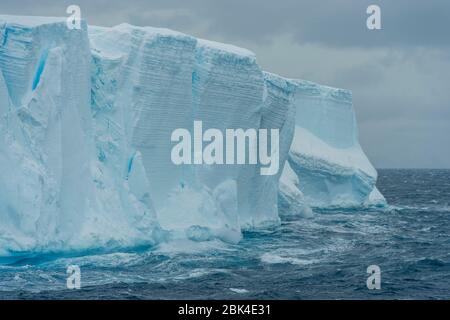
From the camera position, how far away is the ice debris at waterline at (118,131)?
55.4ft

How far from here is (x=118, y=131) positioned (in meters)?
19.6

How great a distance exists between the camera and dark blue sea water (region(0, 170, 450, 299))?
49.2ft

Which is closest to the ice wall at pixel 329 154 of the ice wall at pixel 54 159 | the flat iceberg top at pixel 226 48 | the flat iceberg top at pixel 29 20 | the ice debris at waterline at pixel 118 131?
the ice debris at waterline at pixel 118 131

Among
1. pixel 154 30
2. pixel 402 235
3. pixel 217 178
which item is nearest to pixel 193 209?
pixel 217 178

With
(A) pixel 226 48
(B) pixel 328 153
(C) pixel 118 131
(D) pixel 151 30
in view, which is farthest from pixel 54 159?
(B) pixel 328 153

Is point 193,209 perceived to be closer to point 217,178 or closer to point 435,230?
point 217,178

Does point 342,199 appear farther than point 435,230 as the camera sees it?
Yes

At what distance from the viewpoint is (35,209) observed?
16375 mm

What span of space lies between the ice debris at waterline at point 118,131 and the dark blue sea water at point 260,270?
1.96ft

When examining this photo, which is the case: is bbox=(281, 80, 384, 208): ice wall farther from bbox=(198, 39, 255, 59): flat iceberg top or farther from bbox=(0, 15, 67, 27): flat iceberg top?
bbox=(0, 15, 67, 27): flat iceberg top

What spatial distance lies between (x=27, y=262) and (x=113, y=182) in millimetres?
3183

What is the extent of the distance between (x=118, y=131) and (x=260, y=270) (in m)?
5.28

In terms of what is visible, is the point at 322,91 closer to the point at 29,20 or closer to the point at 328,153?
the point at 328,153

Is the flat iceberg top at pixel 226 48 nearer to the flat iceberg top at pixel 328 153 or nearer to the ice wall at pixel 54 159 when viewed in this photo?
the ice wall at pixel 54 159
